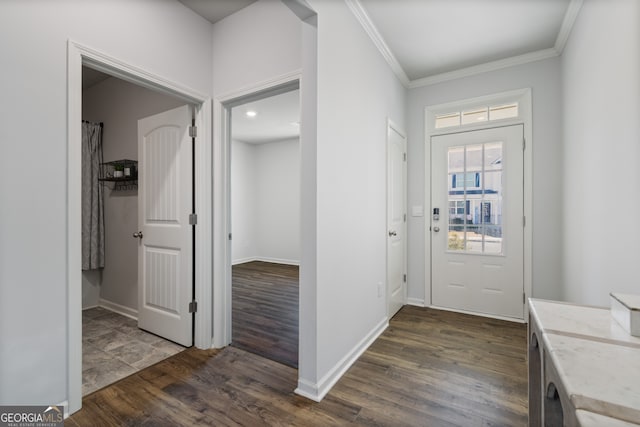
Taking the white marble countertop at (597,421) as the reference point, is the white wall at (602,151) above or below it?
above

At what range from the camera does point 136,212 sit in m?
3.03

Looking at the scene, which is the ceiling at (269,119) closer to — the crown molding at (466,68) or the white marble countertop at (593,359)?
the crown molding at (466,68)

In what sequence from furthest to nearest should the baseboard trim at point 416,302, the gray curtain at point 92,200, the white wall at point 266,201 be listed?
the white wall at point 266,201, the baseboard trim at point 416,302, the gray curtain at point 92,200

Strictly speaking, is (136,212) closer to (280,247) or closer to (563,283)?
(280,247)

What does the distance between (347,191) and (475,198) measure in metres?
1.87

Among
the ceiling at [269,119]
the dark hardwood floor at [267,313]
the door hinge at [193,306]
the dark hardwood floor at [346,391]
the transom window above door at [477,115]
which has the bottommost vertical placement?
the dark hardwood floor at [267,313]

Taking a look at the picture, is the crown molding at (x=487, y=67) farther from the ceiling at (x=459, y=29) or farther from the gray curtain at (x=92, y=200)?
the gray curtain at (x=92, y=200)

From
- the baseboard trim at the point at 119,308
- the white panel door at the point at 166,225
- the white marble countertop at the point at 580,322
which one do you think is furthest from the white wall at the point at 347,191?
the baseboard trim at the point at 119,308

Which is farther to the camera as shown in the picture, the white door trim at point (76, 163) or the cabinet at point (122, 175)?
the cabinet at point (122, 175)

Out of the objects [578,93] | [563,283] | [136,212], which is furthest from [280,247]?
[578,93]

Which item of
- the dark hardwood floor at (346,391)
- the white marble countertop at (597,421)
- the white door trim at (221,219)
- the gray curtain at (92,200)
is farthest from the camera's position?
the gray curtain at (92,200)

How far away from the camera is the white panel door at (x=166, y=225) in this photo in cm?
238

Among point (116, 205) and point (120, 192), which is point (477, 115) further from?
point (116, 205)

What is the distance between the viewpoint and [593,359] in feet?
2.19
